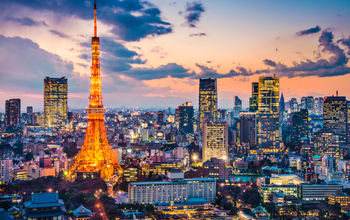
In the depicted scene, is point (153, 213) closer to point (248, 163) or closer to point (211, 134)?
point (248, 163)

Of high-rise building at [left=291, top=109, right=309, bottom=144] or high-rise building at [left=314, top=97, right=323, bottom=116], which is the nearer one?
A: high-rise building at [left=291, top=109, right=309, bottom=144]

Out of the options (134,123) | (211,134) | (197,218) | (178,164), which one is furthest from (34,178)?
(134,123)

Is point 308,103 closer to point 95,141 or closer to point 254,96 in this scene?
point 254,96

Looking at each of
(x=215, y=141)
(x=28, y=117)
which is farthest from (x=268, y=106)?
(x=28, y=117)

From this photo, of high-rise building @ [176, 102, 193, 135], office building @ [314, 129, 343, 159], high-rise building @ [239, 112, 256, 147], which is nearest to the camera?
office building @ [314, 129, 343, 159]

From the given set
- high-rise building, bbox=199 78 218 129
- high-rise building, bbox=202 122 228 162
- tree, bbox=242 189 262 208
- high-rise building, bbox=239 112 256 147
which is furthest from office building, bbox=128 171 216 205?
high-rise building, bbox=199 78 218 129

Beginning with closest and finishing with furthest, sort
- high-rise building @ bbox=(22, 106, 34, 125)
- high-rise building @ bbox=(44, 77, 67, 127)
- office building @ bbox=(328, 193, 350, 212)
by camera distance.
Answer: office building @ bbox=(328, 193, 350, 212), high-rise building @ bbox=(44, 77, 67, 127), high-rise building @ bbox=(22, 106, 34, 125)

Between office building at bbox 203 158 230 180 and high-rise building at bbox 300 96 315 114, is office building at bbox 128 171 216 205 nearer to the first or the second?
office building at bbox 203 158 230 180
